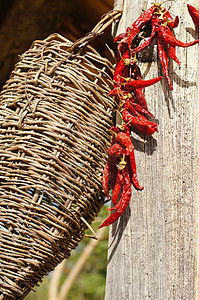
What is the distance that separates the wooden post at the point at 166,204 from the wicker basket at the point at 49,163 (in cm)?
12

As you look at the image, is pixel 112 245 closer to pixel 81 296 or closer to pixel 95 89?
pixel 95 89

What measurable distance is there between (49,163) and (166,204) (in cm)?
31

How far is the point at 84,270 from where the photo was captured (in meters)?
7.44

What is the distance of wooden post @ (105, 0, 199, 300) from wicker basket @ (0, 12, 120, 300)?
0.39 feet

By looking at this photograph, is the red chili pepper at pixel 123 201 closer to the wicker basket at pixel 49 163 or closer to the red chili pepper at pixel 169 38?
the wicker basket at pixel 49 163

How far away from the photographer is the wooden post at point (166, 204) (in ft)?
3.22

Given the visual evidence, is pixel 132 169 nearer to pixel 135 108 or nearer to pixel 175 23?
pixel 135 108

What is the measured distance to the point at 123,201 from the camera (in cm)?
108

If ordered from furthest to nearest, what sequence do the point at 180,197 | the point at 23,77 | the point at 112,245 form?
the point at 23,77 → the point at 112,245 → the point at 180,197

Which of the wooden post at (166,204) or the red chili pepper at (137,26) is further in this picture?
the red chili pepper at (137,26)

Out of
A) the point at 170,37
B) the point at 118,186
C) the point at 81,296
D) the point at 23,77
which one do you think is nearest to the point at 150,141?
the point at 118,186

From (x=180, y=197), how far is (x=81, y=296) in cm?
672

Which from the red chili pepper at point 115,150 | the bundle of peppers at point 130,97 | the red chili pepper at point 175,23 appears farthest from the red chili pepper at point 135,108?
the red chili pepper at point 175,23

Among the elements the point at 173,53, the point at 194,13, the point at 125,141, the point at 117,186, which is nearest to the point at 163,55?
the point at 173,53
